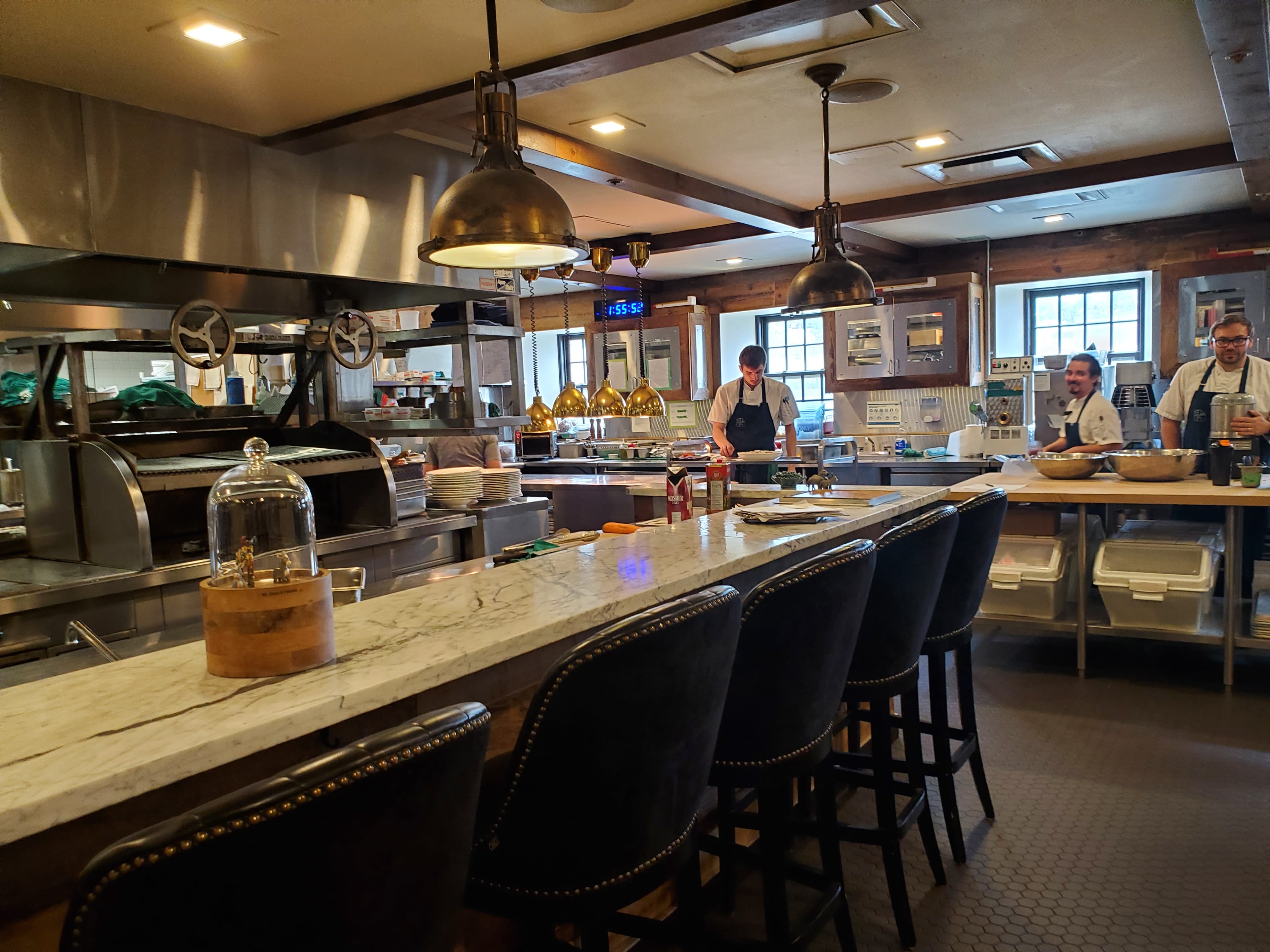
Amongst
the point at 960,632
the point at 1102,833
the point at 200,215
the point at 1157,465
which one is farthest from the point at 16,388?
the point at 1157,465

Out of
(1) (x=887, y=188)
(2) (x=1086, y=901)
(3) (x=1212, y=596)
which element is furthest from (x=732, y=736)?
(1) (x=887, y=188)

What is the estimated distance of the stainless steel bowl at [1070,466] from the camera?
16.3 ft

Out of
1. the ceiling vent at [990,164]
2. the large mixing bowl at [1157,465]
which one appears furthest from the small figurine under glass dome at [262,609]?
the ceiling vent at [990,164]

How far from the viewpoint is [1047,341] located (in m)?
8.91

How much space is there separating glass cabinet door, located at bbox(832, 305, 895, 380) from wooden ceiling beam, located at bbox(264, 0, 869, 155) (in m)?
5.96

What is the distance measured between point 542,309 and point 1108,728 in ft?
27.8

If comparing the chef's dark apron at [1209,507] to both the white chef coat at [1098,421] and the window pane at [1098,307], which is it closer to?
the white chef coat at [1098,421]

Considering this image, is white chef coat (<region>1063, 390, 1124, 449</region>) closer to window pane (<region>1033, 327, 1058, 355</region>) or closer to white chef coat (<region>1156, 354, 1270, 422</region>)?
white chef coat (<region>1156, 354, 1270, 422</region>)

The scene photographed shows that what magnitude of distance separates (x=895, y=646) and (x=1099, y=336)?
750 cm

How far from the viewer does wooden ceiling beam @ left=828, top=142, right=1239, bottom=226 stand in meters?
5.40

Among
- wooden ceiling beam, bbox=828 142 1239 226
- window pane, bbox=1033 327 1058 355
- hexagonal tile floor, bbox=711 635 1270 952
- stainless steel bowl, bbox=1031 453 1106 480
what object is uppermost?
wooden ceiling beam, bbox=828 142 1239 226

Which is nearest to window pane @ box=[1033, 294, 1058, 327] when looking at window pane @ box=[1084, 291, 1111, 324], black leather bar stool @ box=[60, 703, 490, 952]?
window pane @ box=[1084, 291, 1111, 324]

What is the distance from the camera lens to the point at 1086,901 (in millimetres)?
2564

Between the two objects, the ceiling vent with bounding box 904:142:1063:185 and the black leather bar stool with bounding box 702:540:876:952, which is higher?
the ceiling vent with bounding box 904:142:1063:185
